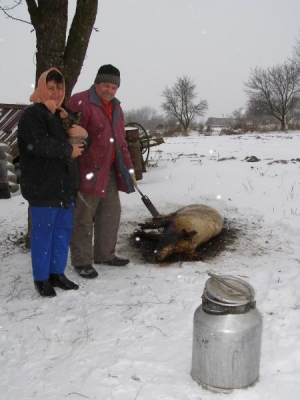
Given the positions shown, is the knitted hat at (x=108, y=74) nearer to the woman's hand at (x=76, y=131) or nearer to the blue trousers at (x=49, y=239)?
the woman's hand at (x=76, y=131)

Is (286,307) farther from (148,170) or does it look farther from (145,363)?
(148,170)

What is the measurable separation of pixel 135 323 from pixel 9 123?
329 inches

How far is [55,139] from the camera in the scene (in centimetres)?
334

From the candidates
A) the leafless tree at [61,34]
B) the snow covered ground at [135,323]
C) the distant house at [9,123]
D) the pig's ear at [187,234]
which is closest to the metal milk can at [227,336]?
the snow covered ground at [135,323]

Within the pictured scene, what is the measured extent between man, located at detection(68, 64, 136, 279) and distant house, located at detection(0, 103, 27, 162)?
617 cm

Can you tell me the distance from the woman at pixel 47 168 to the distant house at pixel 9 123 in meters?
6.65

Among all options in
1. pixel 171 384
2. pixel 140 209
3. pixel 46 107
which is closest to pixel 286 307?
pixel 171 384

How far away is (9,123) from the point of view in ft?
33.1

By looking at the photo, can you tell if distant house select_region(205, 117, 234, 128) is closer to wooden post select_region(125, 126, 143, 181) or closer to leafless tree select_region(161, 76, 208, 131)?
leafless tree select_region(161, 76, 208, 131)

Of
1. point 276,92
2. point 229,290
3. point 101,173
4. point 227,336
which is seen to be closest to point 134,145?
point 101,173

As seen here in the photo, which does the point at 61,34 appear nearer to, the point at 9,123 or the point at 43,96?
the point at 43,96

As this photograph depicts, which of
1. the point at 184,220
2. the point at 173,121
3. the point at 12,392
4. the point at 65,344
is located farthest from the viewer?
the point at 173,121

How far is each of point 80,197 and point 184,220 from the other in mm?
1347

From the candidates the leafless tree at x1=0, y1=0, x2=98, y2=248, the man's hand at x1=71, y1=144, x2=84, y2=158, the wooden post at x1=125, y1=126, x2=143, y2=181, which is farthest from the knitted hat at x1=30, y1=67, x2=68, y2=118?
the wooden post at x1=125, y1=126, x2=143, y2=181
